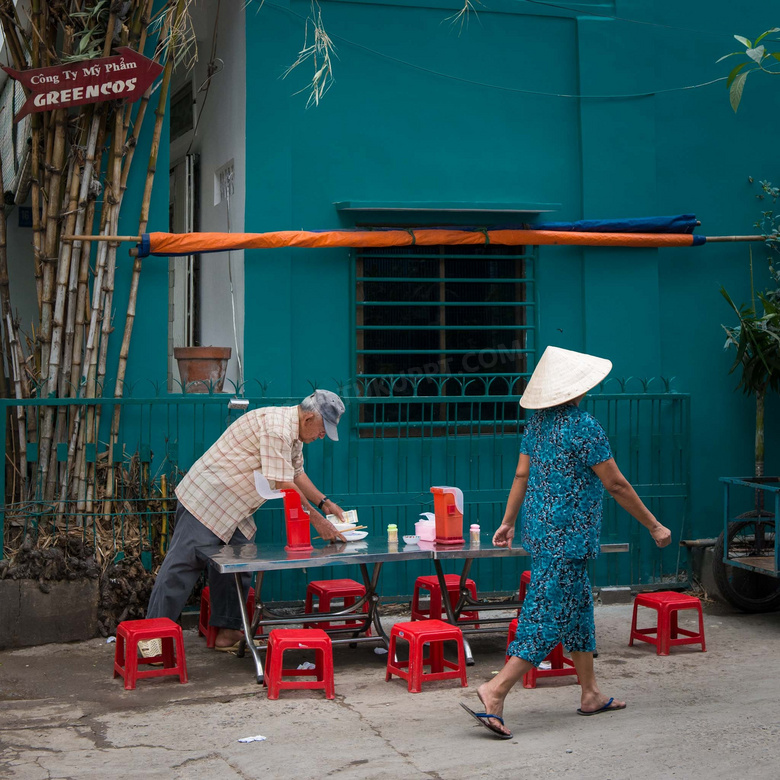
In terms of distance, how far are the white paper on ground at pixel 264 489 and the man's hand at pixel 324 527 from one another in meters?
0.27

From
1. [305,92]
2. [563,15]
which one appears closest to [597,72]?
[563,15]

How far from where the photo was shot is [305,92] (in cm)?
845

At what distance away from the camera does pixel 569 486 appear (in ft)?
17.6

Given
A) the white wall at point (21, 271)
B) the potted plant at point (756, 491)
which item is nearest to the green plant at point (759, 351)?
the potted plant at point (756, 491)

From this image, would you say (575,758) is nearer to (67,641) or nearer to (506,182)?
(67,641)

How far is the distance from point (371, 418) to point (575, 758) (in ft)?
13.0

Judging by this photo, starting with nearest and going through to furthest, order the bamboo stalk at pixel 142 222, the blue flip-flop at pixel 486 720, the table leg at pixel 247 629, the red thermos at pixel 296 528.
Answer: the blue flip-flop at pixel 486 720
the table leg at pixel 247 629
the red thermos at pixel 296 528
the bamboo stalk at pixel 142 222

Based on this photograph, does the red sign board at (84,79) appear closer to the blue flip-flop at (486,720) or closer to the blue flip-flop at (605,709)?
the blue flip-flop at (486,720)

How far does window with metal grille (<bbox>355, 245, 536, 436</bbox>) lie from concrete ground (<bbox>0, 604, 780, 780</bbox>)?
2.16m

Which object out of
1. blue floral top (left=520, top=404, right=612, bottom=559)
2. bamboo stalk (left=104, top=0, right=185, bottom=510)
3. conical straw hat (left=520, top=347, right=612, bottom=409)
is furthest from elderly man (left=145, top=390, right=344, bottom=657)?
blue floral top (left=520, top=404, right=612, bottom=559)

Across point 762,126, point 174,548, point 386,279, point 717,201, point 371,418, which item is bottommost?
point 174,548

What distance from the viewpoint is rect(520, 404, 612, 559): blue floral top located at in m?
5.34

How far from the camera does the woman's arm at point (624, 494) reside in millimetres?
5316

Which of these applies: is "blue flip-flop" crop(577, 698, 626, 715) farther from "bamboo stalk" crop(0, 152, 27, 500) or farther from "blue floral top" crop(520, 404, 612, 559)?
"bamboo stalk" crop(0, 152, 27, 500)
